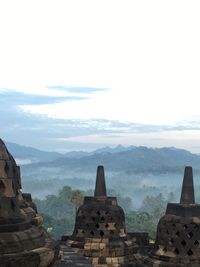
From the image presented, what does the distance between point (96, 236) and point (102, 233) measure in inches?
11.9

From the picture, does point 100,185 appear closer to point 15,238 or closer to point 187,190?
point 187,190

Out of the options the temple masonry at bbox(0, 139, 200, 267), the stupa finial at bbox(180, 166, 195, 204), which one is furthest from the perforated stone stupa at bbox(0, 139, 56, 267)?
the stupa finial at bbox(180, 166, 195, 204)

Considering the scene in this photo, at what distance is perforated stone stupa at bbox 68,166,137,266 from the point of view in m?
21.9

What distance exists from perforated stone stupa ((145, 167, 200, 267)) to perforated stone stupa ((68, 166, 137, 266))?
10.2ft

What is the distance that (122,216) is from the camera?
22.9m

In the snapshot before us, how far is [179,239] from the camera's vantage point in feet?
60.4

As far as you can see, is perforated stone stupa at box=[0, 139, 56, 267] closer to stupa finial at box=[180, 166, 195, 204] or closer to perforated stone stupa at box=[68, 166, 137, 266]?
stupa finial at box=[180, 166, 195, 204]

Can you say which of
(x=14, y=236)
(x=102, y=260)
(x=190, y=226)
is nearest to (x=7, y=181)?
(x=14, y=236)

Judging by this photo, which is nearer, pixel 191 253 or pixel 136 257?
pixel 191 253

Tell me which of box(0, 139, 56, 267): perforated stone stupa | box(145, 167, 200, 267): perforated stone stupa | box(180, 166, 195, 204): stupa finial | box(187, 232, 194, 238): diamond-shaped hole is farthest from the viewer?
box(180, 166, 195, 204): stupa finial

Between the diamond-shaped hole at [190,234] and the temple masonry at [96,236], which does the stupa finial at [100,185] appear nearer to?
the temple masonry at [96,236]

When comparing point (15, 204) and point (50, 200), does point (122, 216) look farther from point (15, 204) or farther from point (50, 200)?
point (50, 200)

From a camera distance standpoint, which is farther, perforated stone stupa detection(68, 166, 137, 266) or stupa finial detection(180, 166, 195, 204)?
perforated stone stupa detection(68, 166, 137, 266)

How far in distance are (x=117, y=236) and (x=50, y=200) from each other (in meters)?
82.5
